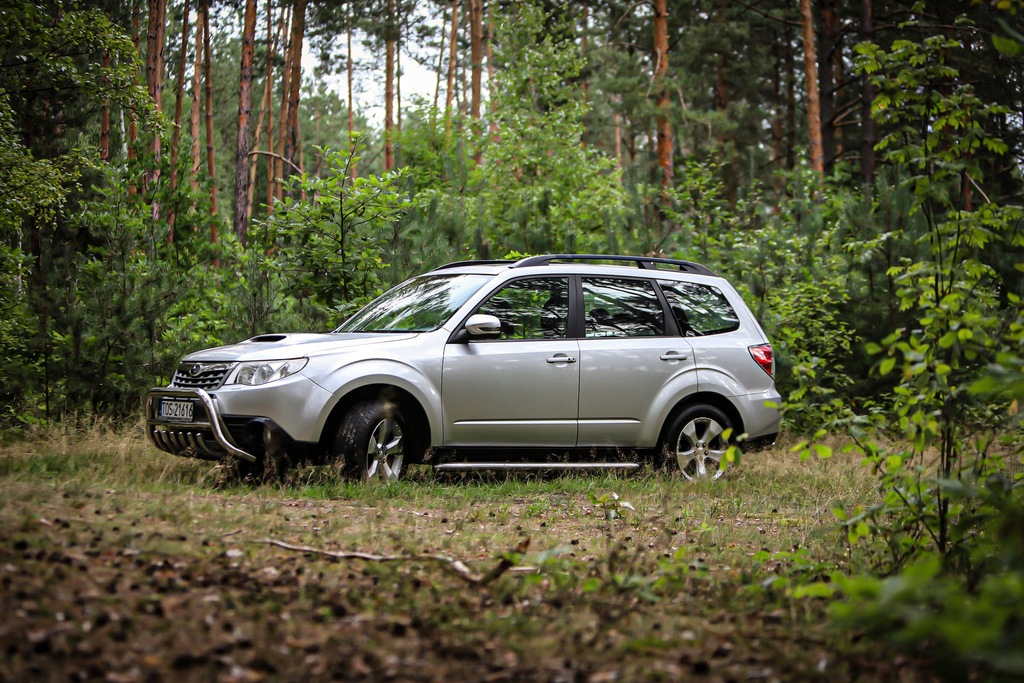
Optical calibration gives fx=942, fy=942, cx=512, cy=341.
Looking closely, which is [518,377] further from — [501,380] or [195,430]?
[195,430]

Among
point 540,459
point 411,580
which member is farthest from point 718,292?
point 411,580

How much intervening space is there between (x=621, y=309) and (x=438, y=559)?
398 centimetres

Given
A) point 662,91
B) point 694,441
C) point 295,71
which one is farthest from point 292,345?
point 295,71

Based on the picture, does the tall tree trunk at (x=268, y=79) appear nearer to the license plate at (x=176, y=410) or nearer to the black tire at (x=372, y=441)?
the license plate at (x=176, y=410)

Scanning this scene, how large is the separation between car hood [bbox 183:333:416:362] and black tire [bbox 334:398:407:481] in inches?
18.1

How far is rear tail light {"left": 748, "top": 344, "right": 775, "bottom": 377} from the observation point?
8.31 meters

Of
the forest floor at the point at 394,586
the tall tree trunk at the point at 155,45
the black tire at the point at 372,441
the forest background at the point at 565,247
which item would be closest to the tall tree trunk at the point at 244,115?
the tall tree trunk at the point at 155,45

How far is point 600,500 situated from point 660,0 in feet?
54.9

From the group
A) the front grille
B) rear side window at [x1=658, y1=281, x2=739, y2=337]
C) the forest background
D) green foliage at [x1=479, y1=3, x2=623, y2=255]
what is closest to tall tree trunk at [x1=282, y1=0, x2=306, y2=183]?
green foliage at [x1=479, y1=3, x2=623, y2=255]

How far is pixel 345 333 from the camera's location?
24.0 ft

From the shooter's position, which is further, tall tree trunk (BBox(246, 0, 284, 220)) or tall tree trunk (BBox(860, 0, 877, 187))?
tall tree trunk (BBox(246, 0, 284, 220))

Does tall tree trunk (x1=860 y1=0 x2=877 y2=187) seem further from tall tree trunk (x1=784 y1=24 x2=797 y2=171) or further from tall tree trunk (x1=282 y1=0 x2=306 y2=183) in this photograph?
tall tree trunk (x1=282 y1=0 x2=306 y2=183)

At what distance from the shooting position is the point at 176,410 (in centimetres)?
663

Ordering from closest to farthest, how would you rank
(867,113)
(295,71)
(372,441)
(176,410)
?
(176,410) → (372,441) → (867,113) → (295,71)
